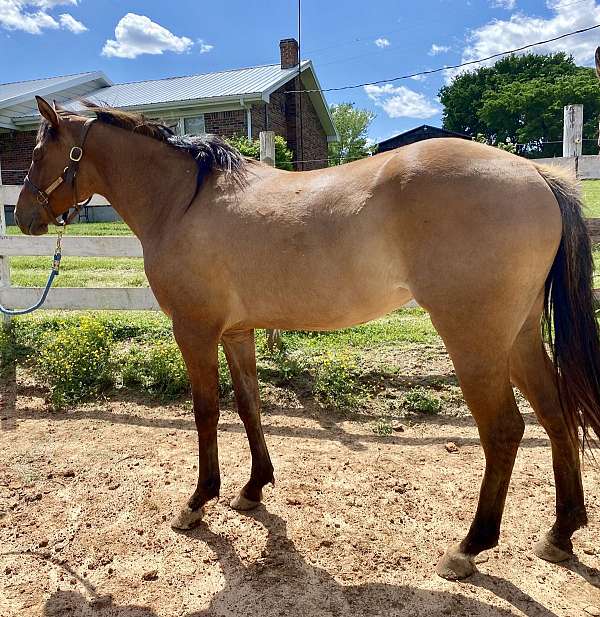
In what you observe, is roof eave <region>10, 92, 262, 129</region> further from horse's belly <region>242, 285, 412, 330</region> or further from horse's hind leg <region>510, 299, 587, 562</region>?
horse's hind leg <region>510, 299, 587, 562</region>

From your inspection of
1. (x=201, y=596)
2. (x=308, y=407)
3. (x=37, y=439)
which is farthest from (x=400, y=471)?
(x=37, y=439)

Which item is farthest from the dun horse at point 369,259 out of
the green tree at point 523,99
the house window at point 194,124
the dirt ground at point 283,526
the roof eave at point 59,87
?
the green tree at point 523,99

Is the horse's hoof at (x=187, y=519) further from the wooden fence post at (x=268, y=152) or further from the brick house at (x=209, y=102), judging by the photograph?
the brick house at (x=209, y=102)

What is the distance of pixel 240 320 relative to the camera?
2.56m

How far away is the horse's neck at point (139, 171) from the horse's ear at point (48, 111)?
0.23 m

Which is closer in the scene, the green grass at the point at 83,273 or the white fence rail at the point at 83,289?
the white fence rail at the point at 83,289

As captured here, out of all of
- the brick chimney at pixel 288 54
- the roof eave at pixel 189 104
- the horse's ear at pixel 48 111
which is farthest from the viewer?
the brick chimney at pixel 288 54

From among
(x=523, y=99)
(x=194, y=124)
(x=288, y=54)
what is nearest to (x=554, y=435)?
(x=194, y=124)

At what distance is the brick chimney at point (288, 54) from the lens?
18750mm

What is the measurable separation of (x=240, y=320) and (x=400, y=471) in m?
1.50

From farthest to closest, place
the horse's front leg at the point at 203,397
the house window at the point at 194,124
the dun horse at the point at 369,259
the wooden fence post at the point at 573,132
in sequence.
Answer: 1. the house window at the point at 194,124
2. the wooden fence post at the point at 573,132
3. the horse's front leg at the point at 203,397
4. the dun horse at the point at 369,259

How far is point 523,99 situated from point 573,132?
43.9m

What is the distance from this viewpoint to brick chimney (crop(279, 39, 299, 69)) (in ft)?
61.5

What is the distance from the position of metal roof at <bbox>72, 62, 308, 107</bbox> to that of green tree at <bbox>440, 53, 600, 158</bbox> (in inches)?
839
